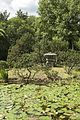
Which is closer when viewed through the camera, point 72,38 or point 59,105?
point 59,105

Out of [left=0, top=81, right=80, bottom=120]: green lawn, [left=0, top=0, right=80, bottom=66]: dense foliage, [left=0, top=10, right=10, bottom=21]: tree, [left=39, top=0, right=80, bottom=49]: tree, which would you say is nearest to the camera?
[left=0, top=81, right=80, bottom=120]: green lawn

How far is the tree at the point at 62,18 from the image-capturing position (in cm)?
3081

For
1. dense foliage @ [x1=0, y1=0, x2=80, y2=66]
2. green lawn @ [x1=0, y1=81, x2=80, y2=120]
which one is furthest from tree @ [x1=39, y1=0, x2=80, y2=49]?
green lawn @ [x1=0, y1=81, x2=80, y2=120]

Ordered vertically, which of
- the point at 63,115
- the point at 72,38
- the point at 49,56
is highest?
the point at 72,38

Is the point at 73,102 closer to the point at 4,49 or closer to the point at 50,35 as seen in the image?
the point at 4,49

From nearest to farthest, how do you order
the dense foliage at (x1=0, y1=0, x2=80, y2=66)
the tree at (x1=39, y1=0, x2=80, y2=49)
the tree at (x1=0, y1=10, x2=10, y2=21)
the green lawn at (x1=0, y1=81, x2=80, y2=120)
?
the green lawn at (x1=0, y1=81, x2=80, y2=120) < the dense foliage at (x1=0, y1=0, x2=80, y2=66) < the tree at (x1=39, y1=0, x2=80, y2=49) < the tree at (x1=0, y1=10, x2=10, y2=21)

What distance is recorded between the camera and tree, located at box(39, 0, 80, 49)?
3081 centimetres

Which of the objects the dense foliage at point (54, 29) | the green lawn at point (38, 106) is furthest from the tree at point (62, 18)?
the green lawn at point (38, 106)

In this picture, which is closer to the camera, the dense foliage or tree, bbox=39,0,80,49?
the dense foliage

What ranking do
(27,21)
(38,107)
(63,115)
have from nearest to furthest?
1. (63,115)
2. (38,107)
3. (27,21)

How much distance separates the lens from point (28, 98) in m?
7.58

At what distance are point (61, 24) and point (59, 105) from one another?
2470 cm

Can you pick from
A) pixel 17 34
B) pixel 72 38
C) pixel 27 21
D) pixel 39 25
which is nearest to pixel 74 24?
pixel 72 38

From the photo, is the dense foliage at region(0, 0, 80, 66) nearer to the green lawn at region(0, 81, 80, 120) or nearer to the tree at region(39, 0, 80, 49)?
the tree at region(39, 0, 80, 49)
